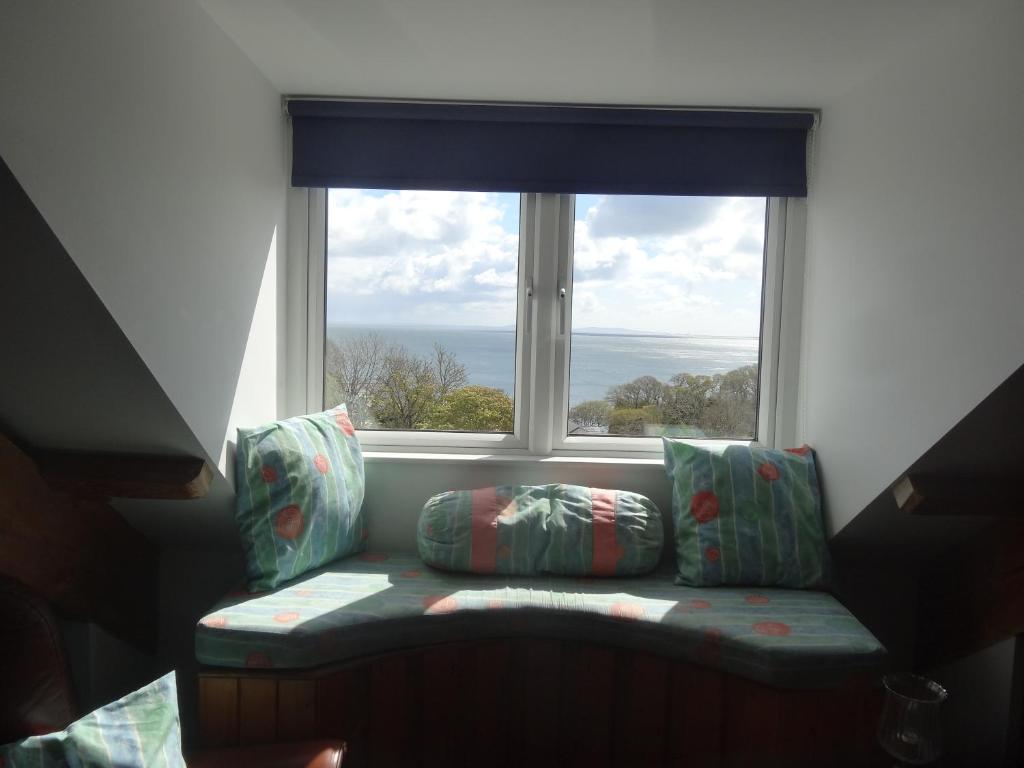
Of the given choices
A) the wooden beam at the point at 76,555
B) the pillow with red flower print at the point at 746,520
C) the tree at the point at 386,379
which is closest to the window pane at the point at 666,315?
the pillow with red flower print at the point at 746,520

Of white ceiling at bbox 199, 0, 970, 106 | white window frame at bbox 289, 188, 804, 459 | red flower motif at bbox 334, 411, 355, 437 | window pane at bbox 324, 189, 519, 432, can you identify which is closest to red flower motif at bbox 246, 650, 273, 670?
red flower motif at bbox 334, 411, 355, 437

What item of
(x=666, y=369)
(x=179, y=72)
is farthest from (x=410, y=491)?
(x=179, y=72)

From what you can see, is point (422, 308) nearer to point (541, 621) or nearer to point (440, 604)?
point (440, 604)

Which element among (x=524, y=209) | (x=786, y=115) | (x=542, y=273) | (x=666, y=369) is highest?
(x=786, y=115)

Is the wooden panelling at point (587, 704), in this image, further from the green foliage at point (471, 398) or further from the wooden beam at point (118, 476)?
the wooden beam at point (118, 476)

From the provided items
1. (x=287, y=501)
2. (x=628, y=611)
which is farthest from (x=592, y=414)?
(x=287, y=501)

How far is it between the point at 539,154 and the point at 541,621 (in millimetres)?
1460

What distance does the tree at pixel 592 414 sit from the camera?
263 cm

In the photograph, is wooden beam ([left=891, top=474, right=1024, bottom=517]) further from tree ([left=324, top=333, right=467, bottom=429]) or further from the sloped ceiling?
the sloped ceiling

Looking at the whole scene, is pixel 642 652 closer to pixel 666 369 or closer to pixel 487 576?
pixel 487 576

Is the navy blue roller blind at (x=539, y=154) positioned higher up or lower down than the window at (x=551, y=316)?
higher up

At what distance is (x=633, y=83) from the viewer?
7.10ft

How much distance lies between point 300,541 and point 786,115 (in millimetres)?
2028

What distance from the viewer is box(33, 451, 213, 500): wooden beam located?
1840mm
